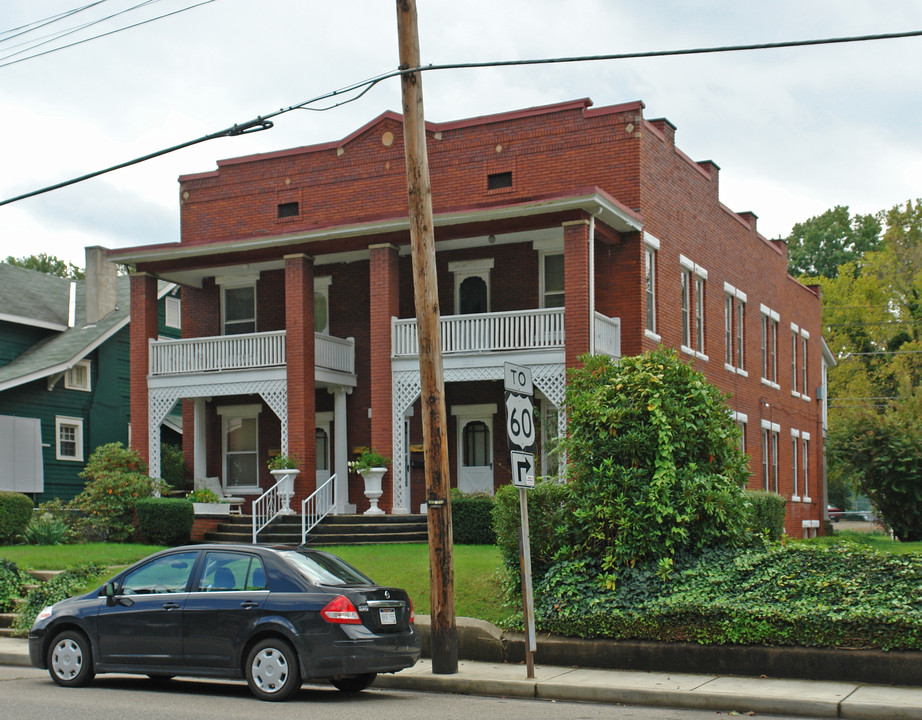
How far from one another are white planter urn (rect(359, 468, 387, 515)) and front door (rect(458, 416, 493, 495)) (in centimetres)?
254

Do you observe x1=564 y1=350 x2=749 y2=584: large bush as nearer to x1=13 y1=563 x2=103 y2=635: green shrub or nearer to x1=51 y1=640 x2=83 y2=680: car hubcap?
x1=51 y1=640 x2=83 y2=680: car hubcap

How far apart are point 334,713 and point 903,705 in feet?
16.7

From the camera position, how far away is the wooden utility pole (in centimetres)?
1245

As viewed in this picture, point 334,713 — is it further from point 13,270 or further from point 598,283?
point 13,270

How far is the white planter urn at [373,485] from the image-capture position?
77.4 feet

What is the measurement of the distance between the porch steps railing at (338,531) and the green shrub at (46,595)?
19.3 ft

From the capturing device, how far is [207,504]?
2436cm

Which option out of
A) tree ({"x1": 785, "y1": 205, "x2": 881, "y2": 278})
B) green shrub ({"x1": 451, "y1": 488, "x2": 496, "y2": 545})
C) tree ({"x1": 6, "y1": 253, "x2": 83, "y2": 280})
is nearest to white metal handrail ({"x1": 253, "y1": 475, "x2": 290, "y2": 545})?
green shrub ({"x1": 451, "y1": 488, "x2": 496, "y2": 545})

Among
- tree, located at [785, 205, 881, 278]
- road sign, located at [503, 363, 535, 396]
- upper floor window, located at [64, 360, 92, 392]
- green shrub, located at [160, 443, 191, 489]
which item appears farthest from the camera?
tree, located at [785, 205, 881, 278]

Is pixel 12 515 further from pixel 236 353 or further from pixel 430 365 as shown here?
pixel 430 365

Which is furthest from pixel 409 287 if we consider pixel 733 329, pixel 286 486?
pixel 733 329

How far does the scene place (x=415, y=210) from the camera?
12.9 metres

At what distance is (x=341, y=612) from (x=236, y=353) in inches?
613

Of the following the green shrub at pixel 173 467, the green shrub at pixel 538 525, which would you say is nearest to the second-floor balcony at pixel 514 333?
the green shrub at pixel 173 467
